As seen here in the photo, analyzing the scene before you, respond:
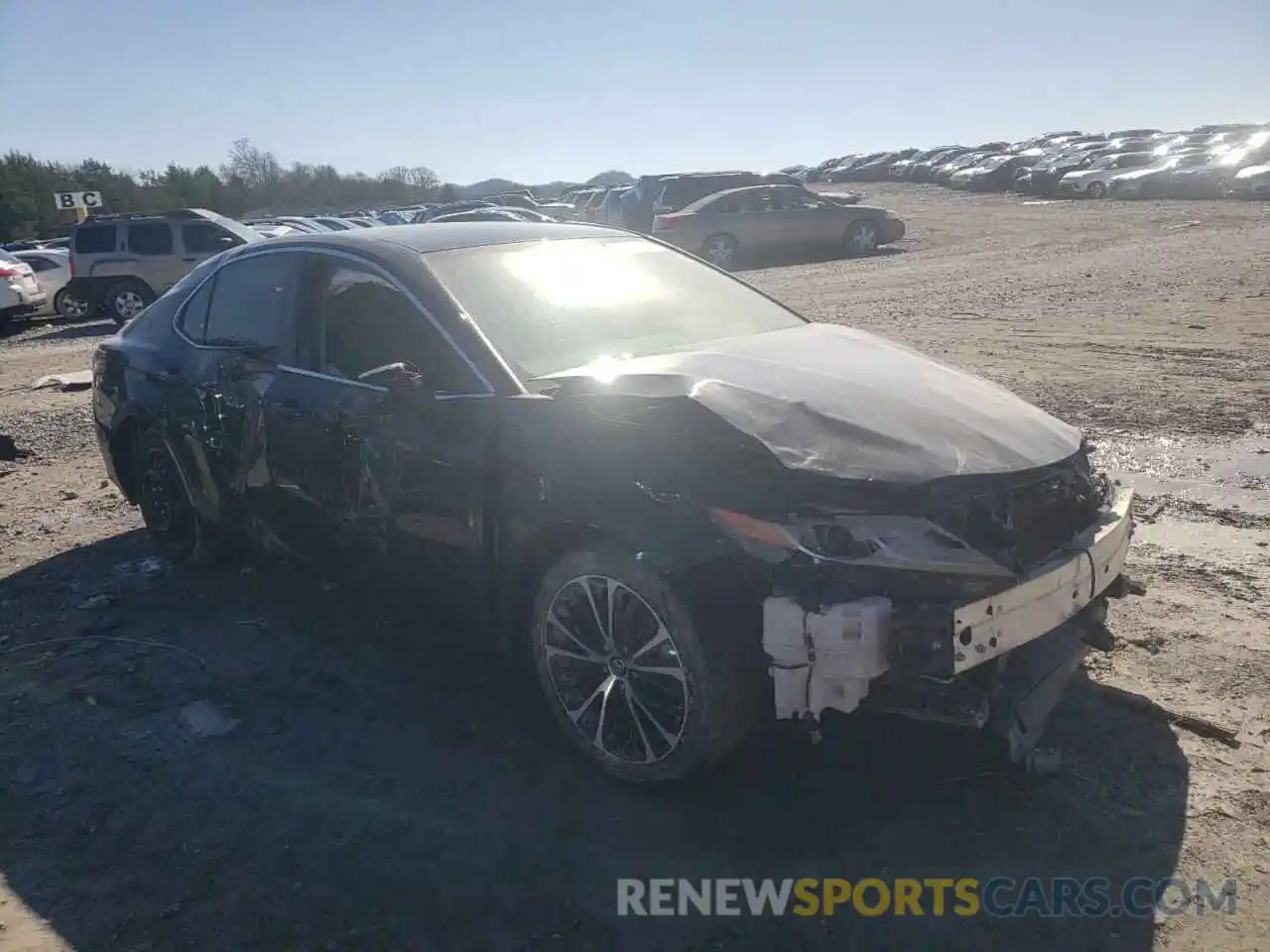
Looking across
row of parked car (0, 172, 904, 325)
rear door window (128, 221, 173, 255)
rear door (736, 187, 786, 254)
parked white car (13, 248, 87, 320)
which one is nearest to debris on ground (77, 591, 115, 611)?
row of parked car (0, 172, 904, 325)

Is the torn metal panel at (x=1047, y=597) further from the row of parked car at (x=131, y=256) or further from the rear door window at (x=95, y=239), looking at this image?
the rear door window at (x=95, y=239)

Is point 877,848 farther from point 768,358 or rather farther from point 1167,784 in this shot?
point 768,358

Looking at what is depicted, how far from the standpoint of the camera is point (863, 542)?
2805mm

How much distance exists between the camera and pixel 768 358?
150 inches

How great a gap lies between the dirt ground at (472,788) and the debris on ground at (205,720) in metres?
0.04

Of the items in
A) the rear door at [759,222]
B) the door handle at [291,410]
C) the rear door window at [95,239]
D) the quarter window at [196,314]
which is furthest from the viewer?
the rear door at [759,222]

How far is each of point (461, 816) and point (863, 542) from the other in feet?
5.19

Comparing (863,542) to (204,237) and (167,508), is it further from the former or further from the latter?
(204,237)

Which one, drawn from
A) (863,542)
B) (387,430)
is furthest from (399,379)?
(863,542)

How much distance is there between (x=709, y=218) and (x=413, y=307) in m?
17.3

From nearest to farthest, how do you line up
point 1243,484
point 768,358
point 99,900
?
1. point 99,900
2. point 768,358
3. point 1243,484

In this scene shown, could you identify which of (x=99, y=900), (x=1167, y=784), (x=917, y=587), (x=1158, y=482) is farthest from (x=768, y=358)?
(x=1158, y=482)

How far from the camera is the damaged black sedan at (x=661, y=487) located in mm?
2828

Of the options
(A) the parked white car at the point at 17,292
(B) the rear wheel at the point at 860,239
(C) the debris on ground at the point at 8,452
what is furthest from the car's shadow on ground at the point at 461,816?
(B) the rear wheel at the point at 860,239
